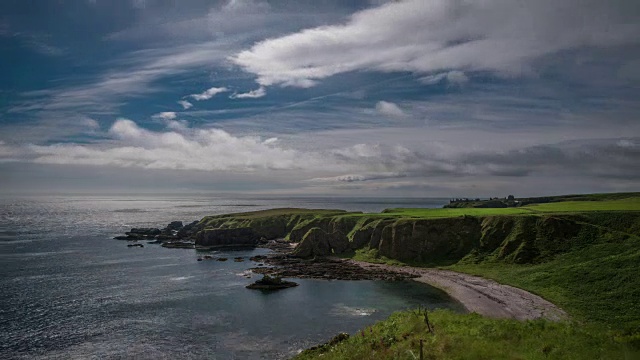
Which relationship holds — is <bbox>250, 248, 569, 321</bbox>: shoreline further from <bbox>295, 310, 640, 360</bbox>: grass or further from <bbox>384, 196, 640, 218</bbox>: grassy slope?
Result: <bbox>384, 196, 640, 218</bbox>: grassy slope

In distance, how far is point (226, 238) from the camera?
15288cm

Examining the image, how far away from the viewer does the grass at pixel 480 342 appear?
82.0 feet

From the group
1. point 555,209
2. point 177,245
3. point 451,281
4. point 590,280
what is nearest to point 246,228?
point 177,245

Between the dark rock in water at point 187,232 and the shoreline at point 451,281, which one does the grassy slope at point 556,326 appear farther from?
the dark rock in water at point 187,232

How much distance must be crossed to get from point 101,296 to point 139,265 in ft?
111

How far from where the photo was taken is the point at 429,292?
77.2m

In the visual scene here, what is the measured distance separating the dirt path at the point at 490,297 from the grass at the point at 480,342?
2717cm

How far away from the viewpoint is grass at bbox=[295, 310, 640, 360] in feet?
82.0

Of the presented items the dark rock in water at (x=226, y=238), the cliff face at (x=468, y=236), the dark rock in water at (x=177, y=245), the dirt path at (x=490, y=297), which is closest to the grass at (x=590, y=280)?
the dirt path at (x=490, y=297)

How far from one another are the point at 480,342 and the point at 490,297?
46.5 meters

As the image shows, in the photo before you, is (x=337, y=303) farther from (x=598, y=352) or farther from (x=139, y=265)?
(x=139, y=265)

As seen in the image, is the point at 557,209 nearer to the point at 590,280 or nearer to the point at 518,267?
the point at 518,267

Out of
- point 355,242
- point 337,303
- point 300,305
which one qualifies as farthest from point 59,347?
point 355,242

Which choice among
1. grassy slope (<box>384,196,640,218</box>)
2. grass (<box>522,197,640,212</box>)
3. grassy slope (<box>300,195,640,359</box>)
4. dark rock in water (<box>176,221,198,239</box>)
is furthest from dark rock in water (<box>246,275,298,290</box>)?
dark rock in water (<box>176,221,198,239</box>)
